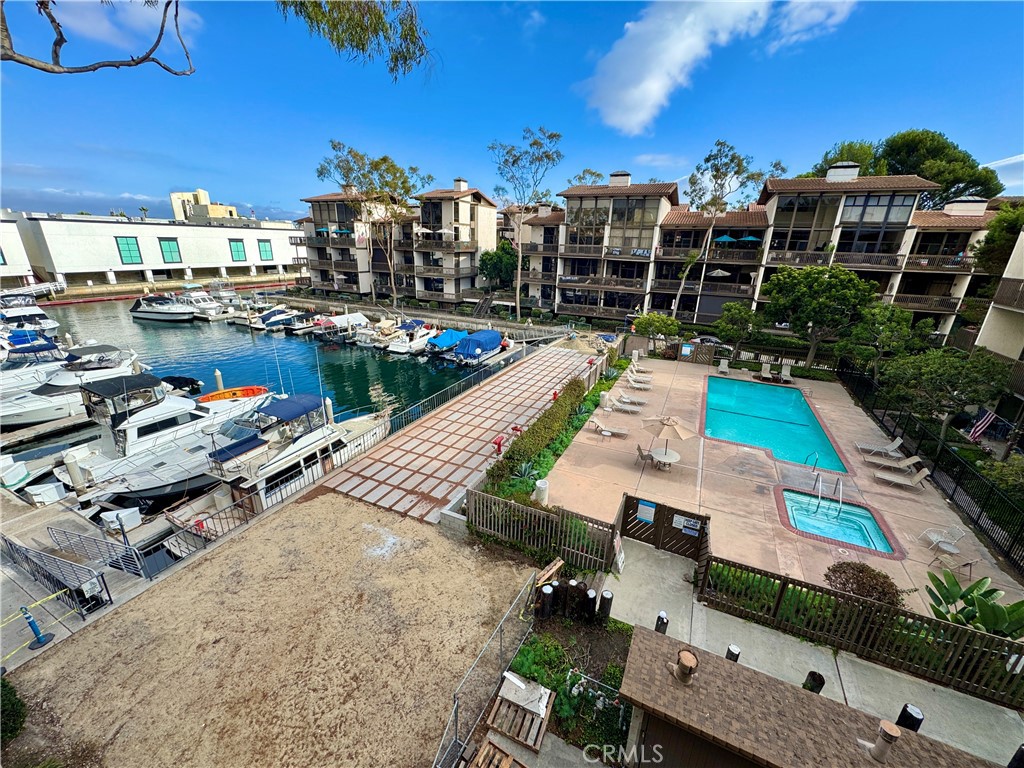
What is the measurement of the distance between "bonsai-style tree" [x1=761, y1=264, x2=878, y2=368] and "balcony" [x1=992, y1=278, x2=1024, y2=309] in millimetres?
4515

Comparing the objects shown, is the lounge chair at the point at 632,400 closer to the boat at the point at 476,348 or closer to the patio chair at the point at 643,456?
the patio chair at the point at 643,456

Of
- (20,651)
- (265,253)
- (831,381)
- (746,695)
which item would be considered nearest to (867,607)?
(746,695)

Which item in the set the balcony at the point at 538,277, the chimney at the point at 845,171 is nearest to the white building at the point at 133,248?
the balcony at the point at 538,277

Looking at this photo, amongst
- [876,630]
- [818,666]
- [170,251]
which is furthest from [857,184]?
[170,251]

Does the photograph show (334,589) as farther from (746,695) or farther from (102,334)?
(102,334)

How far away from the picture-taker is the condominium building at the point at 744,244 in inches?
1132

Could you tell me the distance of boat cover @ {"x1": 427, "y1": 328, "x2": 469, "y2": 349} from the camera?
33.4 m

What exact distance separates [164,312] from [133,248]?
21067 mm

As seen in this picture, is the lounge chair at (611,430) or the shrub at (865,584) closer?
the shrub at (865,584)

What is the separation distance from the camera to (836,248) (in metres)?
A: 30.2

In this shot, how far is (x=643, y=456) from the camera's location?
45.7ft

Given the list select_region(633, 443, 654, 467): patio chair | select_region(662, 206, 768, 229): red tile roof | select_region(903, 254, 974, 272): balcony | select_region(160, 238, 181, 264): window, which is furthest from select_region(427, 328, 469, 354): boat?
select_region(160, 238, 181, 264): window

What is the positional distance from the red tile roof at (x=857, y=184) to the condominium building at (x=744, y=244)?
2.8 inches

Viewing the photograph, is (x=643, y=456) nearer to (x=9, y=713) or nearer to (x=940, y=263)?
(x=9, y=713)
